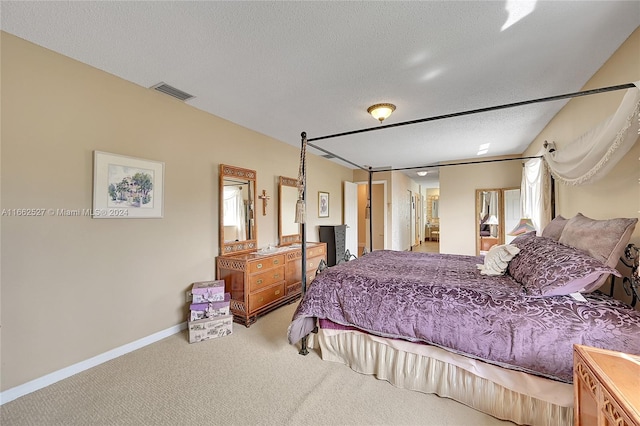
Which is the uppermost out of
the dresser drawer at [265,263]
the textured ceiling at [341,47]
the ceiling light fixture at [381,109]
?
the textured ceiling at [341,47]

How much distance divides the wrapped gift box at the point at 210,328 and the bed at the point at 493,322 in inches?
38.4

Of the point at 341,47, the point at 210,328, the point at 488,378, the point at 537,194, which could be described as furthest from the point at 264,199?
the point at 537,194

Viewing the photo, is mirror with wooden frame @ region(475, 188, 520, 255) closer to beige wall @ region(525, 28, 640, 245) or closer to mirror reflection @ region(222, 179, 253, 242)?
beige wall @ region(525, 28, 640, 245)

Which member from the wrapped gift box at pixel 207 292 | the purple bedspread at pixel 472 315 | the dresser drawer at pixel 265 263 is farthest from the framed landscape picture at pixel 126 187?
the purple bedspread at pixel 472 315

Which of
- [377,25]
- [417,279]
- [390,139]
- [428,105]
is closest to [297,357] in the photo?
[417,279]

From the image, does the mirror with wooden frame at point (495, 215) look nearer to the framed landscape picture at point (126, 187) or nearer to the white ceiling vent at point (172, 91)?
the white ceiling vent at point (172, 91)

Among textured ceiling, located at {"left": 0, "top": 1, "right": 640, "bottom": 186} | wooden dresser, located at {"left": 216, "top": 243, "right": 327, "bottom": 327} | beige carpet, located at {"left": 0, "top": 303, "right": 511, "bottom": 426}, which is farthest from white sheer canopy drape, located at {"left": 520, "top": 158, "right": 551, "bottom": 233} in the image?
wooden dresser, located at {"left": 216, "top": 243, "right": 327, "bottom": 327}

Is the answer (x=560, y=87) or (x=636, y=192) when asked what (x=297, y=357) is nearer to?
(x=636, y=192)

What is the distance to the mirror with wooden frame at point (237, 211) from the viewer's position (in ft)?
11.1

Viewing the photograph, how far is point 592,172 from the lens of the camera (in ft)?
6.61

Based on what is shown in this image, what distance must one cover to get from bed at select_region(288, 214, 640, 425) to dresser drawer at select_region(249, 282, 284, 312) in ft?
3.34

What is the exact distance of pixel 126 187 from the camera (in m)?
2.47

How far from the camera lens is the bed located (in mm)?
1512

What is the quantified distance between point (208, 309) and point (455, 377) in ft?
7.77
